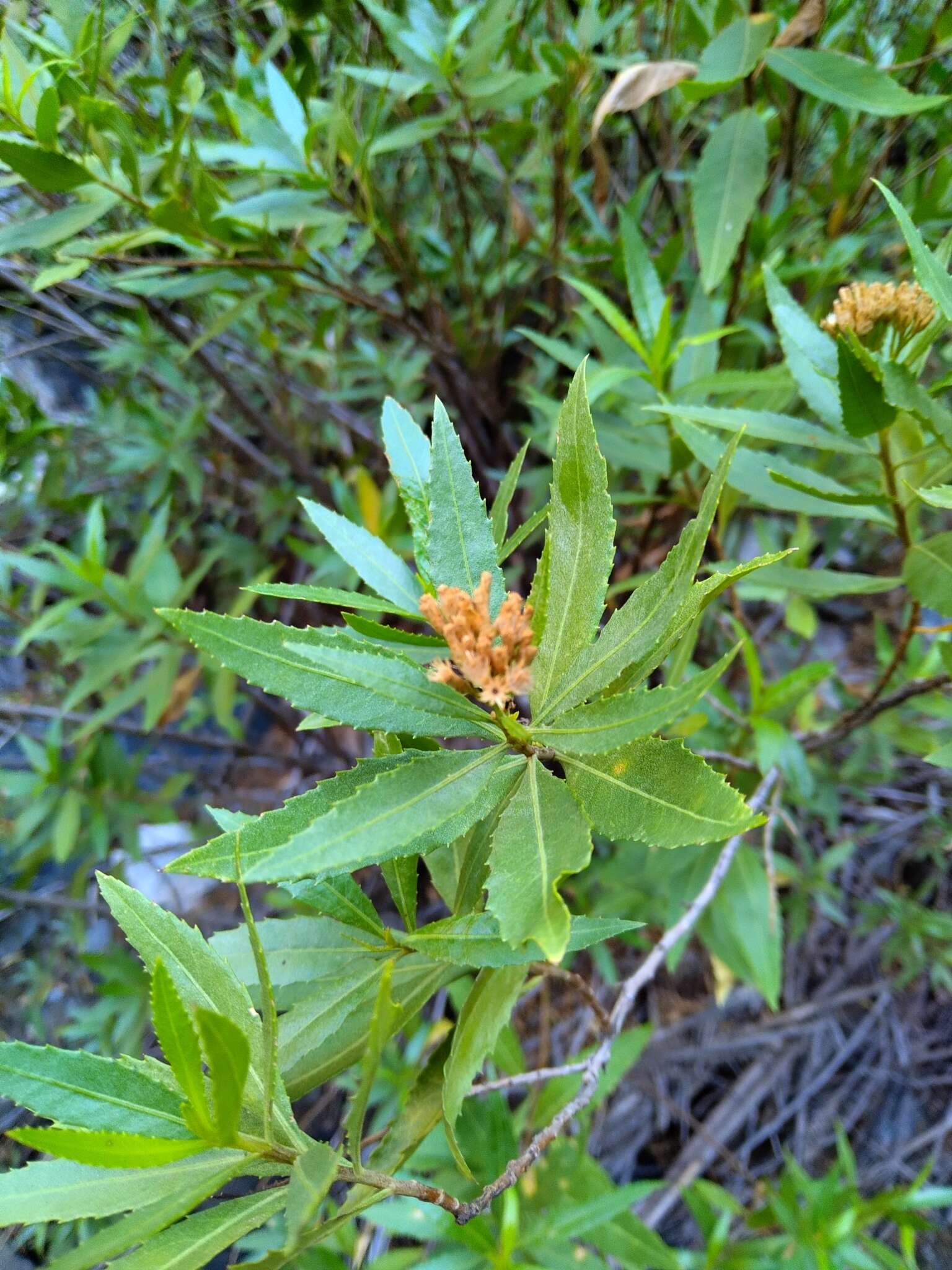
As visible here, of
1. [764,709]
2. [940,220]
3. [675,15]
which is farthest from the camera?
[675,15]

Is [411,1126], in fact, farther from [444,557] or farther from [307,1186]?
[444,557]

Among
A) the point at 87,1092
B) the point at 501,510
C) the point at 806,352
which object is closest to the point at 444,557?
the point at 501,510

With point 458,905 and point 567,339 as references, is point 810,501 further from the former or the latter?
point 567,339

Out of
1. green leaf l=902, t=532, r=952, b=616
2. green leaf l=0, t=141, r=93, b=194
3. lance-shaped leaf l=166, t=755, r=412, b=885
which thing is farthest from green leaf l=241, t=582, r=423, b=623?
green leaf l=0, t=141, r=93, b=194

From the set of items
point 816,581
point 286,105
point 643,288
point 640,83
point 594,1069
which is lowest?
point 594,1069

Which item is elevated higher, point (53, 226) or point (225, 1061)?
point (53, 226)

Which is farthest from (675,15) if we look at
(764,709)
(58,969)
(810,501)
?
(58,969)

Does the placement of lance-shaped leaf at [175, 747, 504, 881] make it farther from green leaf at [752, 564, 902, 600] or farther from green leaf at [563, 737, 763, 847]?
green leaf at [752, 564, 902, 600]
